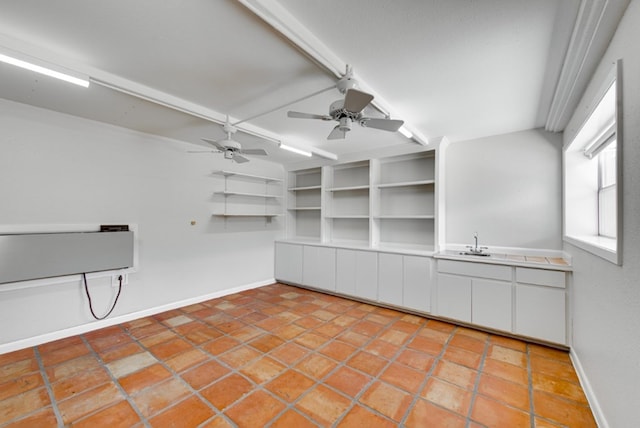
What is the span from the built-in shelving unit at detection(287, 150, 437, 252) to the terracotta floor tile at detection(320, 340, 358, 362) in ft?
6.53

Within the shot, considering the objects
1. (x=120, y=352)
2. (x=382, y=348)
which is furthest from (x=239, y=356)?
(x=382, y=348)

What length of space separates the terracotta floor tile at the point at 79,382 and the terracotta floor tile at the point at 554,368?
3.88 metres

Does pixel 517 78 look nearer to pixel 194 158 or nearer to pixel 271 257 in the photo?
pixel 194 158

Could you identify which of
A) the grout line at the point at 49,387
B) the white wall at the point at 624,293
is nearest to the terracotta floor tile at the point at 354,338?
the white wall at the point at 624,293

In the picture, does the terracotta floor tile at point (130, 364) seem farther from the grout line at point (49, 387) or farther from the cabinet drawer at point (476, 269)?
the cabinet drawer at point (476, 269)

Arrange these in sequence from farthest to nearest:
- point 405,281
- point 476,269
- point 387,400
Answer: point 405,281
point 476,269
point 387,400

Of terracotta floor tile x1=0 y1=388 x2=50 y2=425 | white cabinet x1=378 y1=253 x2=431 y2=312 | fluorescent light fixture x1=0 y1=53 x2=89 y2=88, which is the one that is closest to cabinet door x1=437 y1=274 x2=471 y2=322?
white cabinet x1=378 y1=253 x2=431 y2=312

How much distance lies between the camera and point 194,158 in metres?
4.29

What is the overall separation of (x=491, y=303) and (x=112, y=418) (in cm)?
376

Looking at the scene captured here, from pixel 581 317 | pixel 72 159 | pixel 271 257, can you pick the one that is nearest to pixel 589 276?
pixel 581 317

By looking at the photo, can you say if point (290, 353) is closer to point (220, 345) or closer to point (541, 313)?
point (220, 345)

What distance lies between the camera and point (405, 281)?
3.86 meters

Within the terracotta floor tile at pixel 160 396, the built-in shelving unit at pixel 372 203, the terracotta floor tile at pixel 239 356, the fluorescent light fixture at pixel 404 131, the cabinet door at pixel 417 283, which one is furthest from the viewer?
the built-in shelving unit at pixel 372 203

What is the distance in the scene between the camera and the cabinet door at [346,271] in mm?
4434
